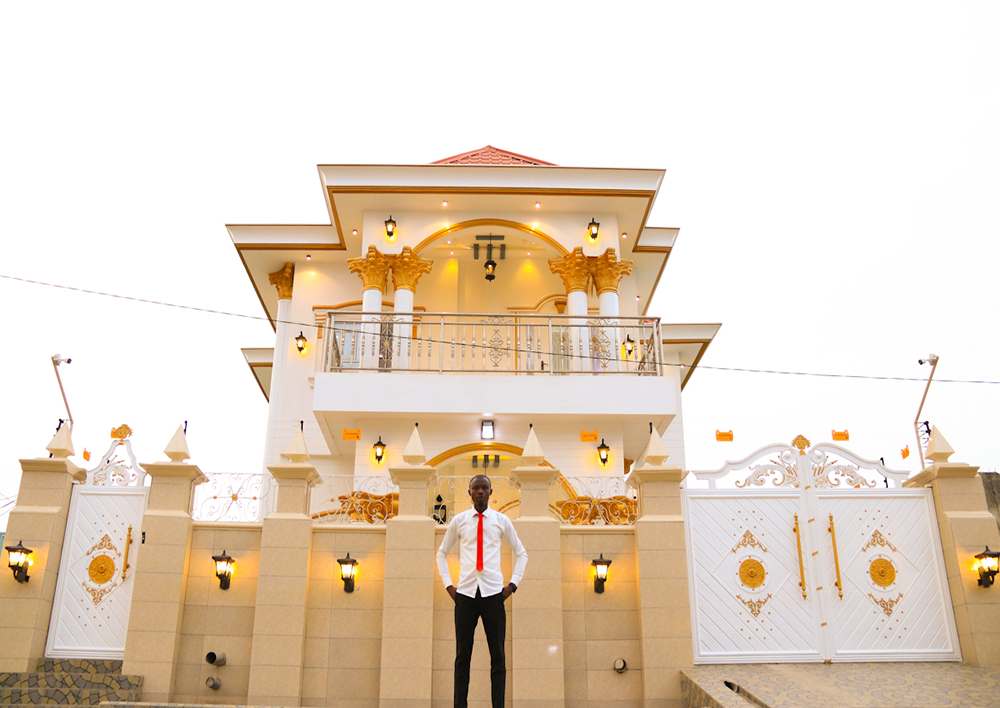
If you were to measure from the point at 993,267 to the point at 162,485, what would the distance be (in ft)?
53.3

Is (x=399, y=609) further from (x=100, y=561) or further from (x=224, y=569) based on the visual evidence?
(x=100, y=561)

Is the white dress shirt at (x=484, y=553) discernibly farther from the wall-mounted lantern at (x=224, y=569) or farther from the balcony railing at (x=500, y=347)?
the balcony railing at (x=500, y=347)

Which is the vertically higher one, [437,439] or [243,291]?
[243,291]

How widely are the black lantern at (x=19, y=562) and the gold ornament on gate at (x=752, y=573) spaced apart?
24.2 ft

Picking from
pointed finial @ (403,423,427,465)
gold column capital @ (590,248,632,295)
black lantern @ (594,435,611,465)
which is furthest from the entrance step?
gold column capital @ (590,248,632,295)

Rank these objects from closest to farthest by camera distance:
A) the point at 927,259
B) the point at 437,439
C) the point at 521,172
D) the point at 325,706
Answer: the point at 325,706
the point at 437,439
the point at 521,172
the point at 927,259

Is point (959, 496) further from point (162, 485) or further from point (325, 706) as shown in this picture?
point (162, 485)

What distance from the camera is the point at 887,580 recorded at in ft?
24.7

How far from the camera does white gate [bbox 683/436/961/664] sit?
7301mm

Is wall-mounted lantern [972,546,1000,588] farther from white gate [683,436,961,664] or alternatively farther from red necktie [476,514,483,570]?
red necktie [476,514,483,570]

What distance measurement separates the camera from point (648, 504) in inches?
297

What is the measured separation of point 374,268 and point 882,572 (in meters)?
9.07

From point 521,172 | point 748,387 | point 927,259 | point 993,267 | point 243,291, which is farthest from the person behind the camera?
point 243,291

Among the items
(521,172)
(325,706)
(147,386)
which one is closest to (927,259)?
(521,172)
